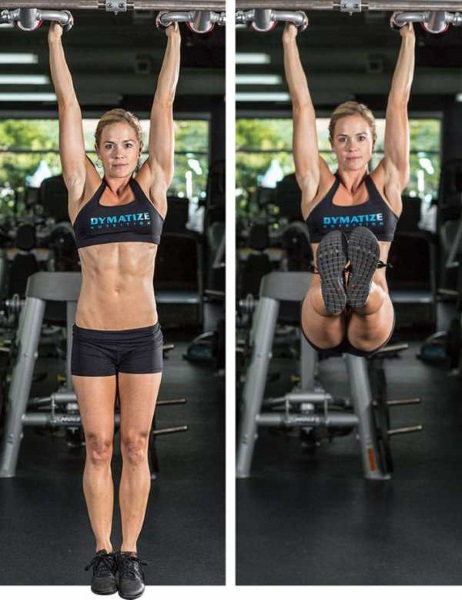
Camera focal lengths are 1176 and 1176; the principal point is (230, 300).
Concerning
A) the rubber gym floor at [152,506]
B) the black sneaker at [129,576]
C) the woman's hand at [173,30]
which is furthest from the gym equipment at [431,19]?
the black sneaker at [129,576]

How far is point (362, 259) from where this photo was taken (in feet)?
16.7

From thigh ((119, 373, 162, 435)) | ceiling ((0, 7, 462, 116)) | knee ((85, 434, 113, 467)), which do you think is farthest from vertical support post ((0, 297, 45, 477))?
ceiling ((0, 7, 462, 116))

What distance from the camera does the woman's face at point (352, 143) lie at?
18.5 feet

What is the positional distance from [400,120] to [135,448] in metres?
2.00

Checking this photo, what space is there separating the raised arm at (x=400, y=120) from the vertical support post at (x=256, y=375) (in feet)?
3.12

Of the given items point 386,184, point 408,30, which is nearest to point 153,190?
point 386,184

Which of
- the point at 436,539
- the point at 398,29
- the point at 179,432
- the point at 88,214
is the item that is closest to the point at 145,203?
the point at 88,214

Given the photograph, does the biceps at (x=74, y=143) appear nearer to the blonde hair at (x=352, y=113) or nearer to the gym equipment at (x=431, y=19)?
the blonde hair at (x=352, y=113)

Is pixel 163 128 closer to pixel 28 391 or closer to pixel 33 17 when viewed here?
pixel 33 17

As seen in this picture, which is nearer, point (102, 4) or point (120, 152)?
point (120, 152)

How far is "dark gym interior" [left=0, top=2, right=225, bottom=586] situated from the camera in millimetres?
5613

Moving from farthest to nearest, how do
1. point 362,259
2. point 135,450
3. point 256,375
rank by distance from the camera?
1. point 256,375
2. point 135,450
3. point 362,259

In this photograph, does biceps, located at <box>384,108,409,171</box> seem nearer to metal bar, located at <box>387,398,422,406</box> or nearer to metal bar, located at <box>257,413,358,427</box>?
metal bar, located at <box>387,398,422,406</box>

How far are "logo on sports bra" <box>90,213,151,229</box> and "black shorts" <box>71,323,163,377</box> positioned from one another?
0.48m
